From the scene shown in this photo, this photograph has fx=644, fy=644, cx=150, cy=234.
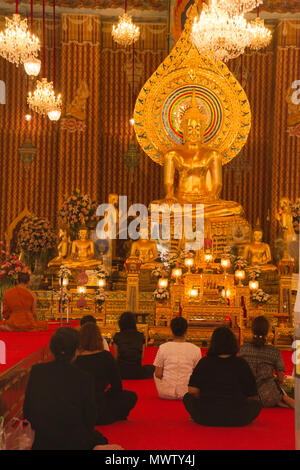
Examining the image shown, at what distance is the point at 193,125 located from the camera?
988 centimetres

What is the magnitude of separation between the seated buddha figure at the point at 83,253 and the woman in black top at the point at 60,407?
6.52 m

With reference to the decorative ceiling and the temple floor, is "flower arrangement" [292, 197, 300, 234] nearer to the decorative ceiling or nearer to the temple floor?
the decorative ceiling

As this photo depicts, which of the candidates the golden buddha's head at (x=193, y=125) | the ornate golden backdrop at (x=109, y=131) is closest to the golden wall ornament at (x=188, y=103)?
the golden buddha's head at (x=193, y=125)

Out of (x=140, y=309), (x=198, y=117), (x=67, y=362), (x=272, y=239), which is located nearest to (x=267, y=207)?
(x=272, y=239)

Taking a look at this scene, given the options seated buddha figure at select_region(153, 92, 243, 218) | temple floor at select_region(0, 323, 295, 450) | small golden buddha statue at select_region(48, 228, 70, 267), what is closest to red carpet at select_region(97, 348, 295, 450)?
temple floor at select_region(0, 323, 295, 450)

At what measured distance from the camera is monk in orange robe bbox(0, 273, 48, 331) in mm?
6062

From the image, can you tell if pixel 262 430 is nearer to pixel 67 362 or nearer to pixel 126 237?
pixel 67 362

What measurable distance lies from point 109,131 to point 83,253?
2962 millimetres

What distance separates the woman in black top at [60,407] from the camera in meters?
2.72

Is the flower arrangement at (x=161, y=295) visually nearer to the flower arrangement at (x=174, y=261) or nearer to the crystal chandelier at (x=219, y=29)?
the flower arrangement at (x=174, y=261)

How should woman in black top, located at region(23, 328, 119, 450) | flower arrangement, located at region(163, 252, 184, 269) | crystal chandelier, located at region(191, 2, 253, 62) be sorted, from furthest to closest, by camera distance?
flower arrangement, located at region(163, 252, 184, 269) < crystal chandelier, located at region(191, 2, 253, 62) < woman in black top, located at region(23, 328, 119, 450)

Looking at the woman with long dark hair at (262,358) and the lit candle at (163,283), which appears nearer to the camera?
the woman with long dark hair at (262,358)

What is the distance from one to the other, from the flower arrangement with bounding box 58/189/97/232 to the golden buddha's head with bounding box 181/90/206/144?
1.81 meters

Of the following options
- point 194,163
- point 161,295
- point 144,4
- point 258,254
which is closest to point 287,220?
point 258,254
